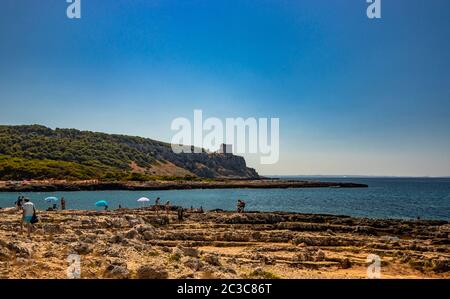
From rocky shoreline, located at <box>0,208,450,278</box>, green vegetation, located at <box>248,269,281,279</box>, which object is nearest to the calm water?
rocky shoreline, located at <box>0,208,450,278</box>

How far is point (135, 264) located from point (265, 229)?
2265 centimetres

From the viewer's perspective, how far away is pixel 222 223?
39438 millimetres

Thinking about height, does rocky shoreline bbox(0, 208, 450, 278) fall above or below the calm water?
above

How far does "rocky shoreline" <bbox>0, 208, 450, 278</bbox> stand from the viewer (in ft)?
45.7

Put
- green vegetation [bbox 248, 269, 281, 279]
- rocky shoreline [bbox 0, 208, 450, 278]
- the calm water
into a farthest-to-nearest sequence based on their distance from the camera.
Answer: the calm water → green vegetation [bbox 248, 269, 281, 279] → rocky shoreline [bbox 0, 208, 450, 278]

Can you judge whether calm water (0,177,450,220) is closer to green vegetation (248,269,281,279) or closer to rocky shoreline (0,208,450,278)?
rocky shoreline (0,208,450,278)

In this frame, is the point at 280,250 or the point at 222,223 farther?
the point at 222,223

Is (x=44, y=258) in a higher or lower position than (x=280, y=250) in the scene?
higher
